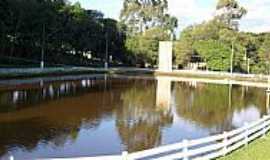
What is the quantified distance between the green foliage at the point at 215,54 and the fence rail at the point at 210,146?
2109 inches

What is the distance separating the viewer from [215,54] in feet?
241

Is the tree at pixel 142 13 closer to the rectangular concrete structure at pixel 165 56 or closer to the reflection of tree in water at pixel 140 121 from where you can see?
the rectangular concrete structure at pixel 165 56

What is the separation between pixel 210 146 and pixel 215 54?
61011mm

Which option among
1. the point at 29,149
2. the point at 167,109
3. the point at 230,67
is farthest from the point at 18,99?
the point at 230,67

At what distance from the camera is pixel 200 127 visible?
24312mm

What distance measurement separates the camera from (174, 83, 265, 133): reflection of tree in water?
26.5 metres

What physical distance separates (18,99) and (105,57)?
47431mm

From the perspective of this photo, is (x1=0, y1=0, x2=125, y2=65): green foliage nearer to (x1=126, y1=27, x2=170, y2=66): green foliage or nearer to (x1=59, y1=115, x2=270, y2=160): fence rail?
(x1=126, y1=27, x2=170, y2=66): green foliage

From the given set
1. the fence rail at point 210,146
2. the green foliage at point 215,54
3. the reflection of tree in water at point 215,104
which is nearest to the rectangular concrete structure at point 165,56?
the green foliage at point 215,54

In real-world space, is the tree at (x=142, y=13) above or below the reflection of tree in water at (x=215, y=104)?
above

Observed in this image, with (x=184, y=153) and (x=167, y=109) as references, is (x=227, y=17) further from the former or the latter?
(x=184, y=153)

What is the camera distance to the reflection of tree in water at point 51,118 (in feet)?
61.2

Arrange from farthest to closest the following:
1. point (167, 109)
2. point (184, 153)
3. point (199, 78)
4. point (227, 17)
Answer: point (227, 17), point (199, 78), point (167, 109), point (184, 153)

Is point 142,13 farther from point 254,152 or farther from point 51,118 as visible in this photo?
point 254,152
